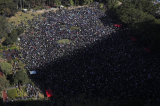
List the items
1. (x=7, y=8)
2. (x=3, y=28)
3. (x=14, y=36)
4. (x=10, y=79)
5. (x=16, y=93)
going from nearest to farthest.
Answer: (x=16, y=93)
(x=10, y=79)
(x=14, y=36)
(x=3, y=28)
(x=7, y=8)

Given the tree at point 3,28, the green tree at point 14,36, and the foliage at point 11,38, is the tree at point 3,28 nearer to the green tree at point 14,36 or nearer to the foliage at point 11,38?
the foliage at point 11,38

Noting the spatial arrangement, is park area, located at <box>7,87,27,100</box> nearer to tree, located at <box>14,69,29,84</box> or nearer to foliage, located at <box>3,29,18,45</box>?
tree, located at <box>14,69,29,84</box>

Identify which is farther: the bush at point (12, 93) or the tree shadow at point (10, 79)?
the tree shadow at point (10, 79)

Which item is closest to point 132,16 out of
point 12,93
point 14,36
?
point 14,36

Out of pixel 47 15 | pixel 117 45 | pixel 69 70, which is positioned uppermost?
pixel 47 15

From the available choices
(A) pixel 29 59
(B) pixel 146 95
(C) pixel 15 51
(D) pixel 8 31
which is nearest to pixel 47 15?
(D) pixel 8 31

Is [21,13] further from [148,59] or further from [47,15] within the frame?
[148,59]

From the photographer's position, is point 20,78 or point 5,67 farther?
point 5,67

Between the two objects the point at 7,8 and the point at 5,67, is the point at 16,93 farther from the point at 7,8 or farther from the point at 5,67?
the point at 7,8

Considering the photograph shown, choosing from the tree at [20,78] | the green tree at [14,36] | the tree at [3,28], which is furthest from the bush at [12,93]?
the tree at [3,28]
